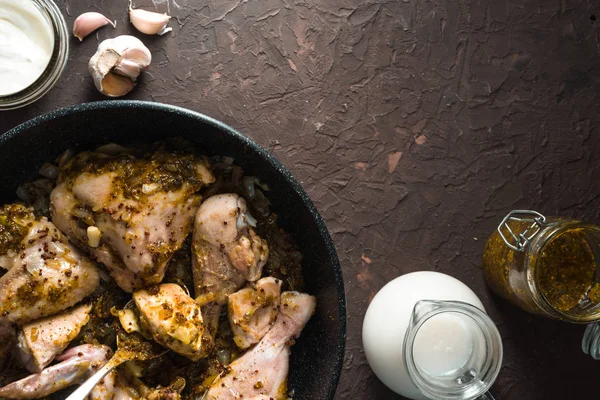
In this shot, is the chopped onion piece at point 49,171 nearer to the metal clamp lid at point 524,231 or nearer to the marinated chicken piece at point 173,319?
the marinated chicken piece at point 173,319

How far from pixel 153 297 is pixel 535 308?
1102 millimetres

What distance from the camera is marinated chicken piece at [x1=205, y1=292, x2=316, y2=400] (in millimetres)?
2021

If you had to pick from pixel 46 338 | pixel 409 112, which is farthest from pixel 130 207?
pixel 409 112

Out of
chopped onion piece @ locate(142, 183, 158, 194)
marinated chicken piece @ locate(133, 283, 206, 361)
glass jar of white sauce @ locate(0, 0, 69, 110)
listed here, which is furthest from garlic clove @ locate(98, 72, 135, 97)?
marinated chicken piece @ locate(133, 283, 206, 361)

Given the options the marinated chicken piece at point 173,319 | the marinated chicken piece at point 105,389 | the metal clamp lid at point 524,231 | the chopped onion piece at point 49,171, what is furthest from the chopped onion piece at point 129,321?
the metal clamp lid at point 524,231

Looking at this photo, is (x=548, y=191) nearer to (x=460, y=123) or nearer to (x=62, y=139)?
(x=460, y=123)

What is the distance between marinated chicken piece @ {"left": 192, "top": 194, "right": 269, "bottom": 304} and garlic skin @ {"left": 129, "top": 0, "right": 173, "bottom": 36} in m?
0.58

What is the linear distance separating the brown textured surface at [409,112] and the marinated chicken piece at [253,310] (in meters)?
0.29

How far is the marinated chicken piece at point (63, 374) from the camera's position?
1.92 metres

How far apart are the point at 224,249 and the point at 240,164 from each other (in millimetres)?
267

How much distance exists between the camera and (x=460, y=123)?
2289mm

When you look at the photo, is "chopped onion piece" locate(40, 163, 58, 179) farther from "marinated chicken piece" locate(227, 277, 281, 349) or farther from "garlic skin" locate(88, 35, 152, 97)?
"marinated chicken piece" locate(227, 277, 281, 349)

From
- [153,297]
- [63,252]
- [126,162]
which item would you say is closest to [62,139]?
[126,162]

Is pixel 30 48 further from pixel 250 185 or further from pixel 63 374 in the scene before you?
pixel 63 374
